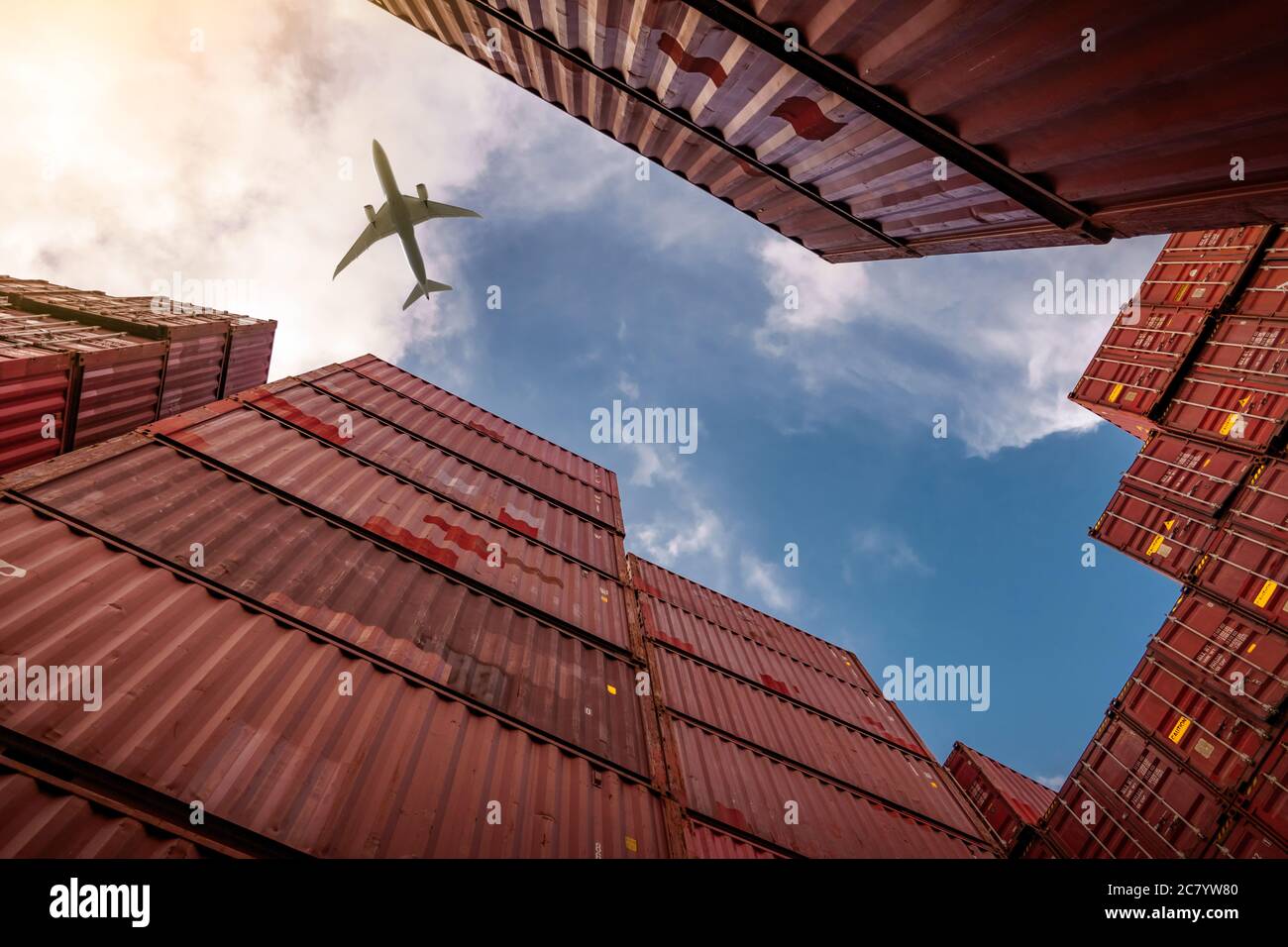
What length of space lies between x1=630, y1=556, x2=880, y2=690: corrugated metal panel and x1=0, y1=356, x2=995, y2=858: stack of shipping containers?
2198 millimetres

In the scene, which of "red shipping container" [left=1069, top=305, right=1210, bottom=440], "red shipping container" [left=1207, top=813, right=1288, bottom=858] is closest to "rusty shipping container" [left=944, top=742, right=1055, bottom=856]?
"red shipping container" [left=1207, top=813, right=1288, bottom=858]

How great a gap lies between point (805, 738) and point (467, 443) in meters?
9.96

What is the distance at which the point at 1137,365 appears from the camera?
15.2 m

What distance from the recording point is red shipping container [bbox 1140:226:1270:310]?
13094 mm

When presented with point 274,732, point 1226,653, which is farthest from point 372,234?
point 1226,653

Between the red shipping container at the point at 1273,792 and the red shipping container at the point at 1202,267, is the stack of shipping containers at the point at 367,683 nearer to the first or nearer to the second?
the red shipping container at the point at 1273,792

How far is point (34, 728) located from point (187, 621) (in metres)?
1.54

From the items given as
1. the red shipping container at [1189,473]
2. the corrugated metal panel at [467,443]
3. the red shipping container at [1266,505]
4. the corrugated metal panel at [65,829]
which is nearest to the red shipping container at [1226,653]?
the red shipping container at [1266,505]

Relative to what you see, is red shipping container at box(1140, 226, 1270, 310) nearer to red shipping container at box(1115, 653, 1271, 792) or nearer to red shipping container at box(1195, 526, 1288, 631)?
red shipping container at box(1195, 526, 1288, 631)

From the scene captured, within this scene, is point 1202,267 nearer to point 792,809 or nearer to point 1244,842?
point 1244,842

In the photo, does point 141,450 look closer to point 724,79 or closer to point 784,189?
point 724,79

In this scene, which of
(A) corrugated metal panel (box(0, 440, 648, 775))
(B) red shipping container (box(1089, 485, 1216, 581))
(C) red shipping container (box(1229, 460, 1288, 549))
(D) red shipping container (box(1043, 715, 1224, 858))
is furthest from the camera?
(B) red shipping container (box(1089, 485, 1216, 581))

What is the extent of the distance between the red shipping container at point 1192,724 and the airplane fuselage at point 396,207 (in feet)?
90.2

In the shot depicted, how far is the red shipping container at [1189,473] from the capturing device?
37.4 feet
